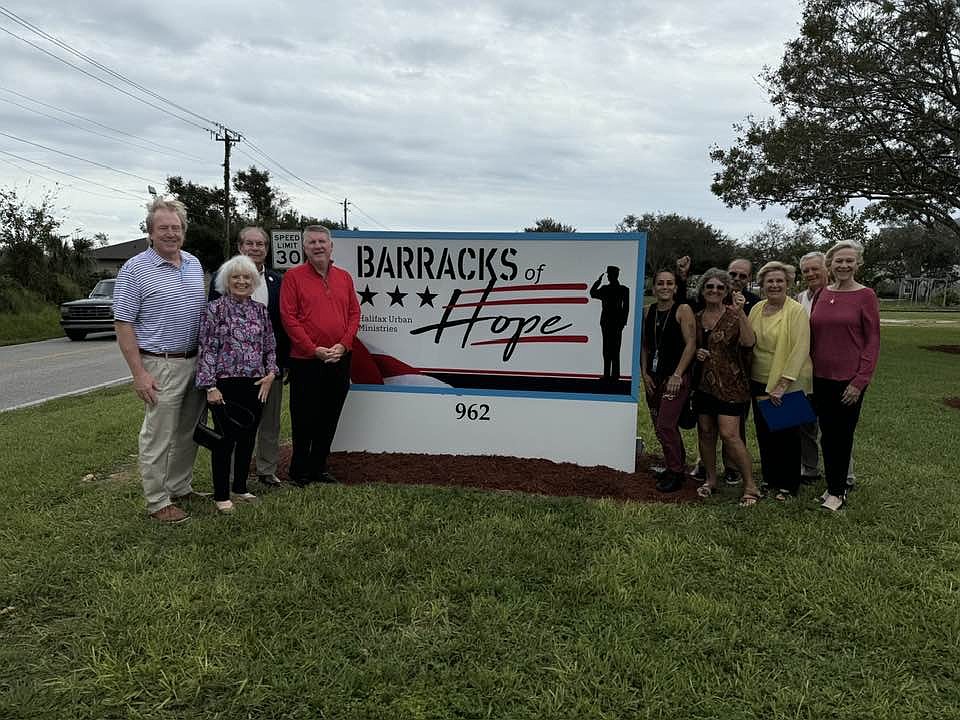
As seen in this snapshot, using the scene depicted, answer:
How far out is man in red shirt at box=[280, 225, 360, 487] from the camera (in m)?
4.32

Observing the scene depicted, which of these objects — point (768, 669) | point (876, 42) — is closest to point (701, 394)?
point (768, 669)

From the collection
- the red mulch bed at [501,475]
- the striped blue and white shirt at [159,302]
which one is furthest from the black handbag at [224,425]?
the red mulch bed at [501,475]

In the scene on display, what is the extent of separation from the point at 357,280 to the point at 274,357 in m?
1.39

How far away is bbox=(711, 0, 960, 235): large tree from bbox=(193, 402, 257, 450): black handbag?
13726 mm

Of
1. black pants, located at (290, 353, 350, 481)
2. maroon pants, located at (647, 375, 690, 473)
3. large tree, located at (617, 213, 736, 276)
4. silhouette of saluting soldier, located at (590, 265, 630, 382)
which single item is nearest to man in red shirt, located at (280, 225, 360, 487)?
black pants, located at (290, 353, 350, 481)

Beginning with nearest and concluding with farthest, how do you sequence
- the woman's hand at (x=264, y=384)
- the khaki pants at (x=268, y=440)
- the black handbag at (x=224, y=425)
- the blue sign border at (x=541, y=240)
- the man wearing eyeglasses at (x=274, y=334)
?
the black handbag at (x=224, y=425) < the woman's hand at (x=264, y=384) < the man wearing eyeglasses at (x=274, y=334) < the khaki pants at (x=268, y=440) < the blue sign border at (x=541, y=240)

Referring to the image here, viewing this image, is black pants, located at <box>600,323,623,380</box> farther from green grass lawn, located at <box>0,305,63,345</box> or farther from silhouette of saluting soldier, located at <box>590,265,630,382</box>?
green grass lawn, located at <box>0,305,63,345</box>

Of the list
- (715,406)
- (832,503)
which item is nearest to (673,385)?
(715,406)

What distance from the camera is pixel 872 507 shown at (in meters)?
4.19

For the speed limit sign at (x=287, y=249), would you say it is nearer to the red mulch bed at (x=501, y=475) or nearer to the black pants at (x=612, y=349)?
the red mulch bed at (x=501, y=475)

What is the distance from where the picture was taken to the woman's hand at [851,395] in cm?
396

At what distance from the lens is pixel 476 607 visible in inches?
115

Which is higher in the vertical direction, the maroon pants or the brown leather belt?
the brown leather belt

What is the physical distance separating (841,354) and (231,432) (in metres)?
3.96
